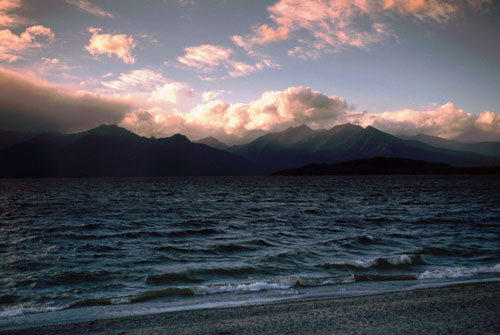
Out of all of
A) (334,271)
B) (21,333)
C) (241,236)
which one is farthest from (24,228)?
(334,271)

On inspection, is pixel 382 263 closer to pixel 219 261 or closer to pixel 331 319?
pixel 219 261

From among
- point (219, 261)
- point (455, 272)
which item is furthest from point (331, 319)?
point (455, 272)

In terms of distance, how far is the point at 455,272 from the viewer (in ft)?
44.7

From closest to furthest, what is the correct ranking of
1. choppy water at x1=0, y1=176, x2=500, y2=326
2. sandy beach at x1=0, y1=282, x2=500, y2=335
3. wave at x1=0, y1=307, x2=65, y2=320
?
sandy beach at x1=0, y1=282, x2=500, y2=335
wave at x1=0, y1=307, x2=65, y2=320
choppy water at x1=0, y1=176, x2=500, y2=326

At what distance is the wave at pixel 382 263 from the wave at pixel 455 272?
149 centimetres

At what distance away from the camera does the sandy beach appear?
729cm

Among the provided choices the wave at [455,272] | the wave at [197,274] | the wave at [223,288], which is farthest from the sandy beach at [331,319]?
the wave at [197,274]

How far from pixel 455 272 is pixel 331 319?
29.5ft

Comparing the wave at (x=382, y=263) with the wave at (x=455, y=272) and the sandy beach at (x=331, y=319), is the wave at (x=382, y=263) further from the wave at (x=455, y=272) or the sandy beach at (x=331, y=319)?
the sandy beach at (x=331, y=319)

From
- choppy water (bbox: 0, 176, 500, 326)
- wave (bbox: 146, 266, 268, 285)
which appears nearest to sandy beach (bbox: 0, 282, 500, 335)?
choppy water (bbox: 0, 176, 500, 326)

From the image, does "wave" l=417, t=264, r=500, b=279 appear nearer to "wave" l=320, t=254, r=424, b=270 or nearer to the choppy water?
the choppy water

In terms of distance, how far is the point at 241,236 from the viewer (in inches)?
907

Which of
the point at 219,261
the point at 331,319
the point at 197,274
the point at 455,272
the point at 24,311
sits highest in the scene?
the point at 331,319

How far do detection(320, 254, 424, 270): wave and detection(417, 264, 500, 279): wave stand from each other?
4.89 ft
